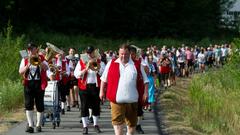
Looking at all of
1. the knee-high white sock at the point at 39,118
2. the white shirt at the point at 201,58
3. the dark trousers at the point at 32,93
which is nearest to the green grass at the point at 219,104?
the knee-high white sock at the point at 39,118

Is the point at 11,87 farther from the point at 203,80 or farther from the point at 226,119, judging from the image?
the point at 203,80

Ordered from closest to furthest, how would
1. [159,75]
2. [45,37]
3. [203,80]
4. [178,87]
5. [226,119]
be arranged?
[226,119]
[203,80]
[159,75]
[178,87]
[45,37]

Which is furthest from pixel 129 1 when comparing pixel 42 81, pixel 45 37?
pixel 42 81

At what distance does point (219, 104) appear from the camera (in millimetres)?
19641

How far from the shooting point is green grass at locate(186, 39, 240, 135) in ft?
57.5

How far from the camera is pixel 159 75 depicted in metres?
28.6

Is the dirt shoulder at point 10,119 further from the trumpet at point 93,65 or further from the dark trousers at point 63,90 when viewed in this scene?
the trumpet at point 93,65

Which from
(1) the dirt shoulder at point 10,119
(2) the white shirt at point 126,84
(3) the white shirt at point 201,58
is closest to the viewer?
(2) the white shirt at point 126,84

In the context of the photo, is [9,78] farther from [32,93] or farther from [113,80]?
[113,80]

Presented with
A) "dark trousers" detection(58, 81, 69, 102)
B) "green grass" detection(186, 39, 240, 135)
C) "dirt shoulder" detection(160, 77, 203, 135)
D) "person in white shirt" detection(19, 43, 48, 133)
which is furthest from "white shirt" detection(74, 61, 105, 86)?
"green grass" detection(186, 39, 240, 135)

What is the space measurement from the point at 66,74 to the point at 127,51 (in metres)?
7.60

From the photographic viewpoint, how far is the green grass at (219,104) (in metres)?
17.5

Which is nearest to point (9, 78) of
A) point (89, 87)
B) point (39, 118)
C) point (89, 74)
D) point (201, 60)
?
point (39, 118)

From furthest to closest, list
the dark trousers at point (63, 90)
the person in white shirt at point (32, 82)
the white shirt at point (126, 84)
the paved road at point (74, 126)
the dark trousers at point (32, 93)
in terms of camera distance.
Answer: the dark trousers at point (63, 90) < the paved road at point (74, 126) < the dark trousers at point (32, 93) < the person in white shirt at point (32, 82) < the white shirt at point (126, 84)
